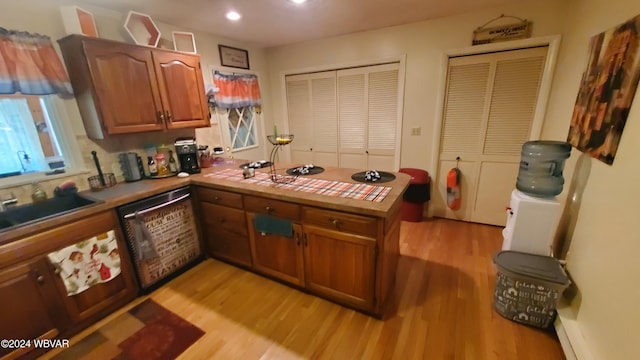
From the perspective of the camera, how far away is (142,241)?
1885 millimetres

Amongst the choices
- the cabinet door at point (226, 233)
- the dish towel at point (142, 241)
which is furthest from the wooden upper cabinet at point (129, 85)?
the cabinet door at point (226, 233)

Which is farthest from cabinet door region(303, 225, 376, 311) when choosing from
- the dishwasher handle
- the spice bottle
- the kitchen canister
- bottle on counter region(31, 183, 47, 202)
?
bottle on counter region(31, 183, 47, 202)

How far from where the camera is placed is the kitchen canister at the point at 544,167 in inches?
66.7

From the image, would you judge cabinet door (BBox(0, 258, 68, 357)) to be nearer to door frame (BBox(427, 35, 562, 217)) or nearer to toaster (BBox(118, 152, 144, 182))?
toaster (BBox(118, 152, 144, 182))

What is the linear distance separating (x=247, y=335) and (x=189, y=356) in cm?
35

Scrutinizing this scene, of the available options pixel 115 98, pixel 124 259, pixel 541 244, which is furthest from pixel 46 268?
pixel 541 244

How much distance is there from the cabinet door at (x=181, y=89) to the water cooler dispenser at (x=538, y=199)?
114 inches

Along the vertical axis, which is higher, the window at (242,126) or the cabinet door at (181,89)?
the cabinet door at (181,89)

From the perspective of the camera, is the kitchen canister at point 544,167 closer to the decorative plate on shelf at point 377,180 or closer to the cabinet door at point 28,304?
the decorative plate on shelf at point 377,180

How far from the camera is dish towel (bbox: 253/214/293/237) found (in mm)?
1821

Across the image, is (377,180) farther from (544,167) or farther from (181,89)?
(181,89)

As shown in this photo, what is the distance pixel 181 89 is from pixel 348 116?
2.13 m

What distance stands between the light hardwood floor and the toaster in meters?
1.02

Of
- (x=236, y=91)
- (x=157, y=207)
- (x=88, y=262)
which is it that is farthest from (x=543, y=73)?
(x=88, y=262)
